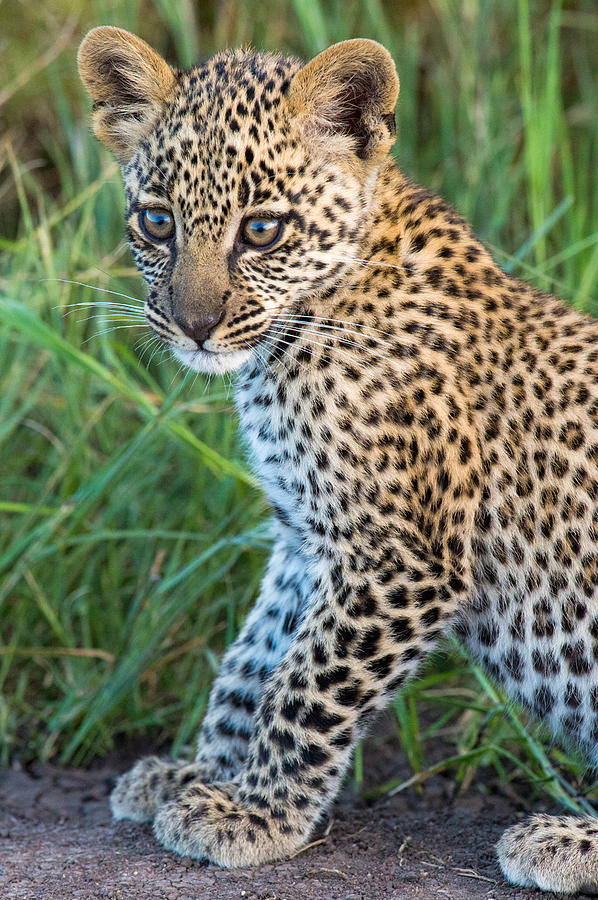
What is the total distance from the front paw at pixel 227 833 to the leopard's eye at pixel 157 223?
6.91ft

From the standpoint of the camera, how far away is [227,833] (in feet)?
13.5

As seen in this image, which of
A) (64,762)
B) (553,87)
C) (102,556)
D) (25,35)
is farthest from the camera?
(25,35)

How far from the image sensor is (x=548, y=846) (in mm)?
4008

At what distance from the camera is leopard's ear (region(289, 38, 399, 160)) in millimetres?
4121

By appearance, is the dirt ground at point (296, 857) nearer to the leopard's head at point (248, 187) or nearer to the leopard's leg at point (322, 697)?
the leopard's leg at point (322, 697)

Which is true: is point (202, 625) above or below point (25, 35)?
below

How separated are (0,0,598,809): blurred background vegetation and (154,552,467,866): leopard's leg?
1.90 ft

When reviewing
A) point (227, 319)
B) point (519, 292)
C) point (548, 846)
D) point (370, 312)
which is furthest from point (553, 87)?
point (548, 846)

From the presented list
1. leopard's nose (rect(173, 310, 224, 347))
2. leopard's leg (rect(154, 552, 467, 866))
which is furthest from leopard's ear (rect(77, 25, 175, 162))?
leopard's leg (rect(154, 552, 467, 866))

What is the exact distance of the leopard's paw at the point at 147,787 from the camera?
4680 mm

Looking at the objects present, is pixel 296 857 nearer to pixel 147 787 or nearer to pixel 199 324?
pixel 147 787

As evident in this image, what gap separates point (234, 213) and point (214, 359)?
524 millimetres

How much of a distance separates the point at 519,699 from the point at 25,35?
7431mm

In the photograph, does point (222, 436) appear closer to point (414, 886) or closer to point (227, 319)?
point (227, 319)
